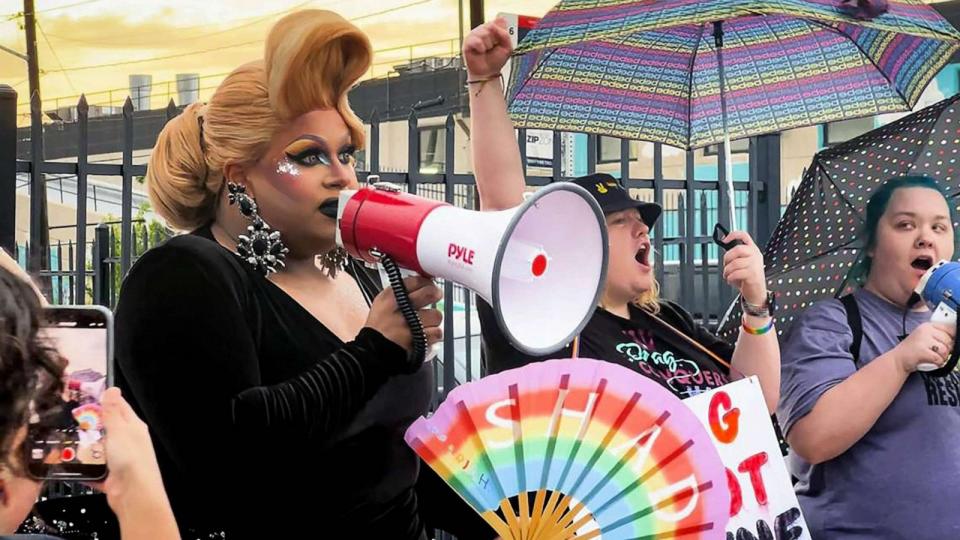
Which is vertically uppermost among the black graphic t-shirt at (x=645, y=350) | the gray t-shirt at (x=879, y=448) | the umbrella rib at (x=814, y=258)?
the umbrella rib at (x=814, y=258)

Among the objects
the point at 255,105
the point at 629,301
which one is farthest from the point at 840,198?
the point at 255,105

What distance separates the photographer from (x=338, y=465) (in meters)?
1.79

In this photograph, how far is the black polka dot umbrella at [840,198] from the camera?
281cm

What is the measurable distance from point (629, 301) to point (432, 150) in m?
1.72

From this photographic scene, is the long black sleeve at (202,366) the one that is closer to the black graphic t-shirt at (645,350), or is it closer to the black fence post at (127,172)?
the black graphic t-shirt at (645,350)

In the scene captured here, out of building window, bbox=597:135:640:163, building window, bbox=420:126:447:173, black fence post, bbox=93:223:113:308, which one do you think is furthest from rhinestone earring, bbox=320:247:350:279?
building window, bbox=597:135:640:163

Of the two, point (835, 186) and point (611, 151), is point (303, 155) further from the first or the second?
point (611, 151)

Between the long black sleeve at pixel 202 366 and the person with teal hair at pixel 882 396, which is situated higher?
the long black sleeve at pixel 202 366

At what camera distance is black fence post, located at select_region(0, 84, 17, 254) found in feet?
9.02

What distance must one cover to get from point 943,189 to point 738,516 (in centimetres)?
106

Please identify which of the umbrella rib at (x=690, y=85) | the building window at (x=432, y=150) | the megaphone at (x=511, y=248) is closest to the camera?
the megaphone at (x=511, y=248)

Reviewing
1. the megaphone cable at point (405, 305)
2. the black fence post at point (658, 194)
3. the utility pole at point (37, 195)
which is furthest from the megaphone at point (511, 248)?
the black fence post at point (658, 194)

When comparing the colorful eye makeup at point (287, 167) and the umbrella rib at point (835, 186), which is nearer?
the colorful eye makeup at point (287, 167)

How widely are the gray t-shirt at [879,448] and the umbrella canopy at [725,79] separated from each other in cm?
56
